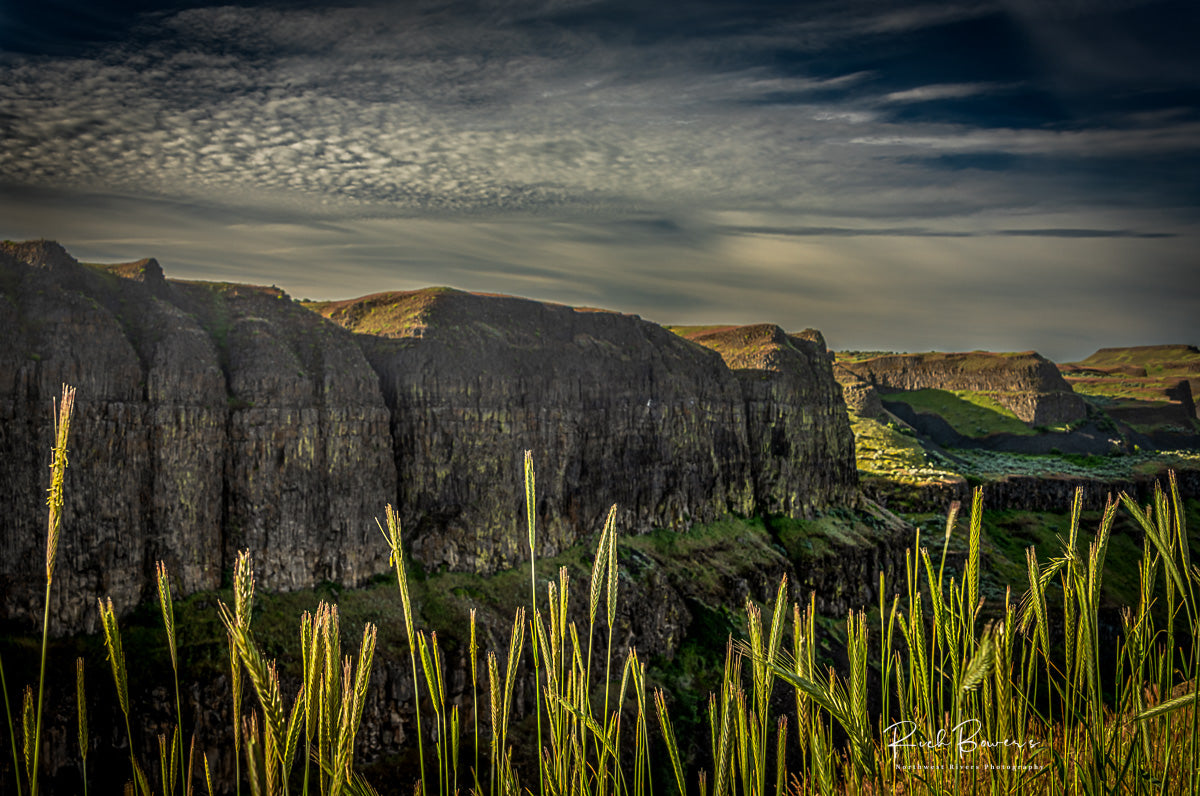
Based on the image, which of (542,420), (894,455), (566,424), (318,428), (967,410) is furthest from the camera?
(967,410)

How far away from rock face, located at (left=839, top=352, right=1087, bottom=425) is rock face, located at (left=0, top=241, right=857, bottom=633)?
67.6m

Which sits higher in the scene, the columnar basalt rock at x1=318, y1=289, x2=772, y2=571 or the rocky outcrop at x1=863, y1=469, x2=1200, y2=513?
the columnar basalt rock at x1=318, y1=289, x2=772, y2=571

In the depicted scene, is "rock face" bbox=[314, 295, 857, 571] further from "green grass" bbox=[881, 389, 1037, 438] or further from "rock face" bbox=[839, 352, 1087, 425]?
"green grass" bbox=[881, 389, 1037, 438]

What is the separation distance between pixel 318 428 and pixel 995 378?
123 metres

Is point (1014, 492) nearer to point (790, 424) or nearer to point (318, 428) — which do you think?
point (790, 424)

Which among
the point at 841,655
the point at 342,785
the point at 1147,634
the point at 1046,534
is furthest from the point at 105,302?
the point at 1046,534

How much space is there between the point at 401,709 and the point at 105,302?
64.6 feet

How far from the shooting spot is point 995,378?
12131 centimetres

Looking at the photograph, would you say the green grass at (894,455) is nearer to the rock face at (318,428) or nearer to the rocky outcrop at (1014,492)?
the rocky outcrop at (1014,492)

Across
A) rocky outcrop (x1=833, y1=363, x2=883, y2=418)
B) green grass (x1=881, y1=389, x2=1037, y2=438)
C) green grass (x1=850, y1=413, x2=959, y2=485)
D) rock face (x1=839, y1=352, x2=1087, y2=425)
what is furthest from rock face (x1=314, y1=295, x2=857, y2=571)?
green grass (x1=881, y1=389, x2=1037, y2=438)

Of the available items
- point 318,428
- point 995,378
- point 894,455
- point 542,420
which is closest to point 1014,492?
point 894,455

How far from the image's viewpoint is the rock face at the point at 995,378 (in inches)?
4323

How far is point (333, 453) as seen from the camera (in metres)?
30.3

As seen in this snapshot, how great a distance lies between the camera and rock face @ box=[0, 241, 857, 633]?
23405 mm
